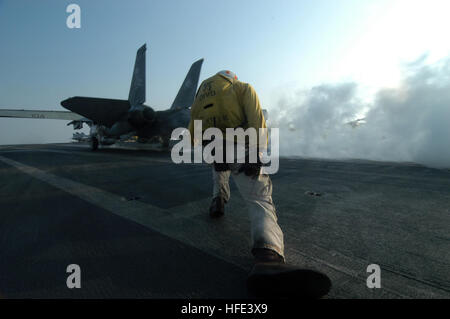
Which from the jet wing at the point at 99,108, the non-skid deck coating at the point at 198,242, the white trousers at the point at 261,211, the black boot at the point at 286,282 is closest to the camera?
the black boot at the point at 286,282

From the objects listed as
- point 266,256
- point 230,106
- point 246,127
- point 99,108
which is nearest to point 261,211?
point 266,256

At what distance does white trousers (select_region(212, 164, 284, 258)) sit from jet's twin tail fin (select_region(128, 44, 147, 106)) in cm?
1726

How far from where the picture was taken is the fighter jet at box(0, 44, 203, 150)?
13.4 meters

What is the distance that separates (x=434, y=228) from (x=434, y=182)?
11.3 ft

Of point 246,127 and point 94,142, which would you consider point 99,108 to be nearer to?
point 94,142

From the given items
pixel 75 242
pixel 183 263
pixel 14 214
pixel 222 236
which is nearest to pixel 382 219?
pixel 222 236

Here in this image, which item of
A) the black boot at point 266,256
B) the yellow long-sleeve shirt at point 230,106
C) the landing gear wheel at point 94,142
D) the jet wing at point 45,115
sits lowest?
the black boot at point 266,256

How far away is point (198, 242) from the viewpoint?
2.09 metres

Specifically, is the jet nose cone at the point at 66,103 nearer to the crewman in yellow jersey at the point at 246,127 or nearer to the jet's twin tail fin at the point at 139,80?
the jet's twin tail fin at the point at 139,80

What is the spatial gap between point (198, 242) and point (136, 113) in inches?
513

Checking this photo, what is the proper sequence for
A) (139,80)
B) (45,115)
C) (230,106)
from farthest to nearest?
(45,115) < (139,80) < (230,106)

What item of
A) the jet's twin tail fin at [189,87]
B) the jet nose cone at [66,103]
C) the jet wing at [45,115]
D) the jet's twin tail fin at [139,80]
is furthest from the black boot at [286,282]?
the jet wing at [45,115]

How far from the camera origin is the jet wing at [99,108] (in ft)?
42.4
